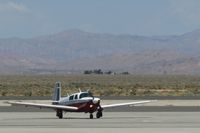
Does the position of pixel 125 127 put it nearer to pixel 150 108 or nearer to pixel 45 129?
pixel 45 129

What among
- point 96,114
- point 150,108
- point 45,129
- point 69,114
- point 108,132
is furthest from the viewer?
point 150,108

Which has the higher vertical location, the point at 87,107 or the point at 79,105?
the point at 79,105

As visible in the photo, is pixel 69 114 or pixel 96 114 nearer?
pixel 96 114

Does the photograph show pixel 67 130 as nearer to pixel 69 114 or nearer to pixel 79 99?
pixel 79 99

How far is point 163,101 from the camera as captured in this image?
213 ft

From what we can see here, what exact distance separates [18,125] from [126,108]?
→ 831 inches

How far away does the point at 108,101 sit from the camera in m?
66.3

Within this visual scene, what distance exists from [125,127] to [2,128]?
5639 mm

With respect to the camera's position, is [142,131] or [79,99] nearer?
[142,131]

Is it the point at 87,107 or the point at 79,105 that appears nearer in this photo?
the point at 87,107

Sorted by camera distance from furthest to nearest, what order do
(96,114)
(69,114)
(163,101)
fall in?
(163,101) < (69,114) < (96,114)

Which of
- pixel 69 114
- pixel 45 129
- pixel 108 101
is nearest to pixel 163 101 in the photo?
pixel 108 101

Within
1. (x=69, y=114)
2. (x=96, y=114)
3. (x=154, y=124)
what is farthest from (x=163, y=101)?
(x=154, y=124)

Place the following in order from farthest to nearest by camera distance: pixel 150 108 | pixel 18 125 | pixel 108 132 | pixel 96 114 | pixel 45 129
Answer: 1. pixel 150 108
2. pixel 96 114
3. pixel 18 125
4. pixel 45 129
5. pixel 108 132
